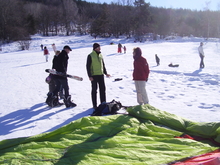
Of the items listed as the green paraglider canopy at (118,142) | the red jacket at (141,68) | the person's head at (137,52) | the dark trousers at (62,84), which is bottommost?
the green paraglider canopy at (118,142)

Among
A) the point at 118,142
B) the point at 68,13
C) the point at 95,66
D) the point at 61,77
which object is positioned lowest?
the point at 118,142

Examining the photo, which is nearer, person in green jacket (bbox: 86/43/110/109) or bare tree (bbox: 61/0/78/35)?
person in green jacket (bbox: 86/43/110/109)

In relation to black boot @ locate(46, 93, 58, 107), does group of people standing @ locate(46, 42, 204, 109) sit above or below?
above

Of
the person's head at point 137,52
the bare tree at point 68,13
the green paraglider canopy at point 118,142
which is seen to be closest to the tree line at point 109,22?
the bare tree at point 68,13

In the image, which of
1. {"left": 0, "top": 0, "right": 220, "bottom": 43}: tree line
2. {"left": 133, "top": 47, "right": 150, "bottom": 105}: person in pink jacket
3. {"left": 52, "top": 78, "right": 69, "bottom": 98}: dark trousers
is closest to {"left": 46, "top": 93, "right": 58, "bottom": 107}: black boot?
{"left": 52, "top": 78, "right": 69, "bottom": 98}: dark trousers

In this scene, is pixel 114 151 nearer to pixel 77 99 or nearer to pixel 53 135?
pixel 53 135

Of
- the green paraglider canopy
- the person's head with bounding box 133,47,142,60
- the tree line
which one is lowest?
the green paraglider canopy

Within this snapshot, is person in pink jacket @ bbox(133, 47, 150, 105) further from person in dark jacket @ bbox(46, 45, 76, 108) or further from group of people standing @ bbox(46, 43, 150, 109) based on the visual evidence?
person in dark jacket @ bbox(46, 45, 76, 108)

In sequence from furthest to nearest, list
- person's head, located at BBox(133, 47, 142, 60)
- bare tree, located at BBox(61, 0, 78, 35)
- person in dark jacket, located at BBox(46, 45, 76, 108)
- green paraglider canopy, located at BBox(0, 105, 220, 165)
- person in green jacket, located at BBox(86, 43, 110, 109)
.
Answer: bare tree, located at BBox(61, 0, 78, 35) → person in dark jacket, located at BBox(46, 45, 76, 108) → person's head, located at BBox(133, 47, 142, 60) → person in green jacket, located at BBox(86, 43, 110, 109) → green paraglider canopy, located at BBox(0, 105, 220, 165)

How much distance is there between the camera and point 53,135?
10.6ft

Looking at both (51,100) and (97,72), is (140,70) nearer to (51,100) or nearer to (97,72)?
(97,72)

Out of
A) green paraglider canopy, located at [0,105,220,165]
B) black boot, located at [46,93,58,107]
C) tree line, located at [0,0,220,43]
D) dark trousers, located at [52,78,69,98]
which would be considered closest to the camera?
green paraglider canopy, located at [0,105,220,165]

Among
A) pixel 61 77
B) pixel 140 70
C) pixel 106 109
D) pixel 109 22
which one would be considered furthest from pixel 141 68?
pixel 109 22

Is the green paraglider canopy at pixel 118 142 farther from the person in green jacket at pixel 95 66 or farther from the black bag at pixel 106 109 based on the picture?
the person in green jacket at pixel 95 66
